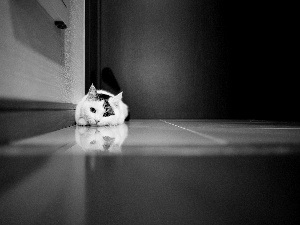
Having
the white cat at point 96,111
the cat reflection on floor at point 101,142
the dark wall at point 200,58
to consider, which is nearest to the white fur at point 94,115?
the white cat at point 96,111

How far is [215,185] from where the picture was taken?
0.34 meters

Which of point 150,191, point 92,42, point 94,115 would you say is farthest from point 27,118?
point 92,42

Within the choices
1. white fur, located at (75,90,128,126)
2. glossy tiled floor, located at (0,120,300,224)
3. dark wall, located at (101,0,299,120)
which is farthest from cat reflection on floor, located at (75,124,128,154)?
dark wall, located at (101,0,299,120)

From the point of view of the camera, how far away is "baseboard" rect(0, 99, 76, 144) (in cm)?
84

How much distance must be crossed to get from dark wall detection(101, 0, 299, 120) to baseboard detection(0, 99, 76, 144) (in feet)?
5.79

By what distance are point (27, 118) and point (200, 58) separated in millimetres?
2542

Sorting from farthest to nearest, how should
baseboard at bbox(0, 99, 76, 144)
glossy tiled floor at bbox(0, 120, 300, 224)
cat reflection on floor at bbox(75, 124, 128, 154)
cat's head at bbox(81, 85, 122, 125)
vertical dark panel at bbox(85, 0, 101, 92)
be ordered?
vertical dark panel at bbox(85, 0, 101, 92), cat's head at bbox(81, 85, 122, 125), baseboard at bbox(0, 99, 76, 144), cat reflection on floor at bbox(75, 124, 128, 154), glossy tiled floor at bbox(0, 120, 300, 224)

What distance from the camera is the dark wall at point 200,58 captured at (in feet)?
10.4

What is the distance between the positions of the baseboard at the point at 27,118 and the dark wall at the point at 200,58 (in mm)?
1764

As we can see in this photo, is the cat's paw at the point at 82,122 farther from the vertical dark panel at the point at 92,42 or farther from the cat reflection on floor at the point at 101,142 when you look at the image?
the vertical dark panel at the point at 92,42

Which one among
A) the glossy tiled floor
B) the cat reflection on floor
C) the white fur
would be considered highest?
the white fur

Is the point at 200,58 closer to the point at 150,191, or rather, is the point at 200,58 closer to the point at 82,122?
the point at 82,122

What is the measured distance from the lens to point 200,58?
3248 millimetres

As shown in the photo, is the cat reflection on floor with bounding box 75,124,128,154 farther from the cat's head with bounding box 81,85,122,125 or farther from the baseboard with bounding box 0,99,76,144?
the cat's head with bounding box 81,85,122,125
